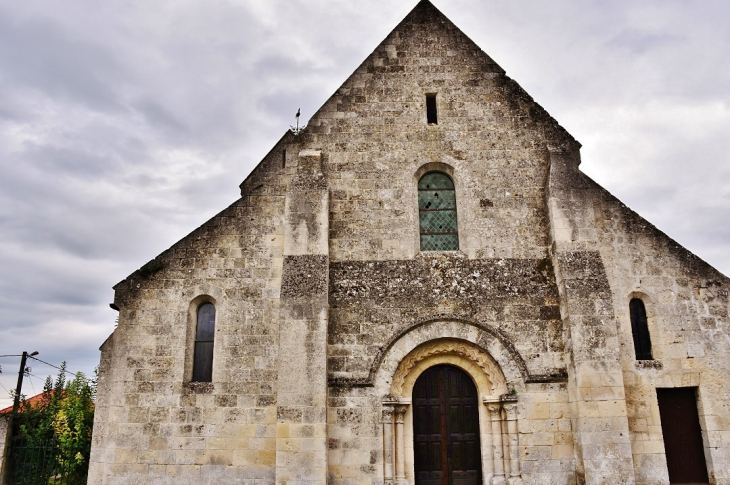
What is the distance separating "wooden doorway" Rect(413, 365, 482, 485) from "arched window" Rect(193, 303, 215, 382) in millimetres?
3903

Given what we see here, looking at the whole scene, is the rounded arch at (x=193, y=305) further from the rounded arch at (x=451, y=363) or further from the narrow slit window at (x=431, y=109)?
the narrow slit window at (x=431, y=109)

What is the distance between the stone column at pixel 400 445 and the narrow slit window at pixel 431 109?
19.0ft

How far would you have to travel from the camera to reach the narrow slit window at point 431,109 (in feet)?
37.2

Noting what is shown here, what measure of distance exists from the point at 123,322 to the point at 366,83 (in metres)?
6.81

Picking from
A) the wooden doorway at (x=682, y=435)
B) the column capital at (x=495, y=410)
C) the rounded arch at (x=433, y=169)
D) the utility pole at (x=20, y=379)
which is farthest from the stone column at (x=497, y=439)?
the utility pole at (x=20, y=379)

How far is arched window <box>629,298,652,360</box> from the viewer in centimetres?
1005

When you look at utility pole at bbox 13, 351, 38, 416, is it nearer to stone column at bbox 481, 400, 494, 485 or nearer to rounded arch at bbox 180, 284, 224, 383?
rounded arch at bbox 180, 284, 224, 383

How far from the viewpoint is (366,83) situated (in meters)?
11.4

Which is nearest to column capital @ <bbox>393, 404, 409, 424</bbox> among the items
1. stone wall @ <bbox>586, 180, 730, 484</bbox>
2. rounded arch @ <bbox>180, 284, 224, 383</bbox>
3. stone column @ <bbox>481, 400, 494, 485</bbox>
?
stone column @ <bbox>481, 400, 494, 485</bbox>

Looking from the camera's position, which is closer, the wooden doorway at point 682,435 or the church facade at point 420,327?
the church facade at point 420,327

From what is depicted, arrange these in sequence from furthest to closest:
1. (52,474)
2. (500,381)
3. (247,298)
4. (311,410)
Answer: (52,474) < (247,298) < (500,381) < (311,410)

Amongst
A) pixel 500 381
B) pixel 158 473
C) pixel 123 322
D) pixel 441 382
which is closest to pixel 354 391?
pixel 441 382

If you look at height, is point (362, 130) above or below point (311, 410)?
above

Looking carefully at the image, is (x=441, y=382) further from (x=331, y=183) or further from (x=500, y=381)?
(x=331, y=183)
